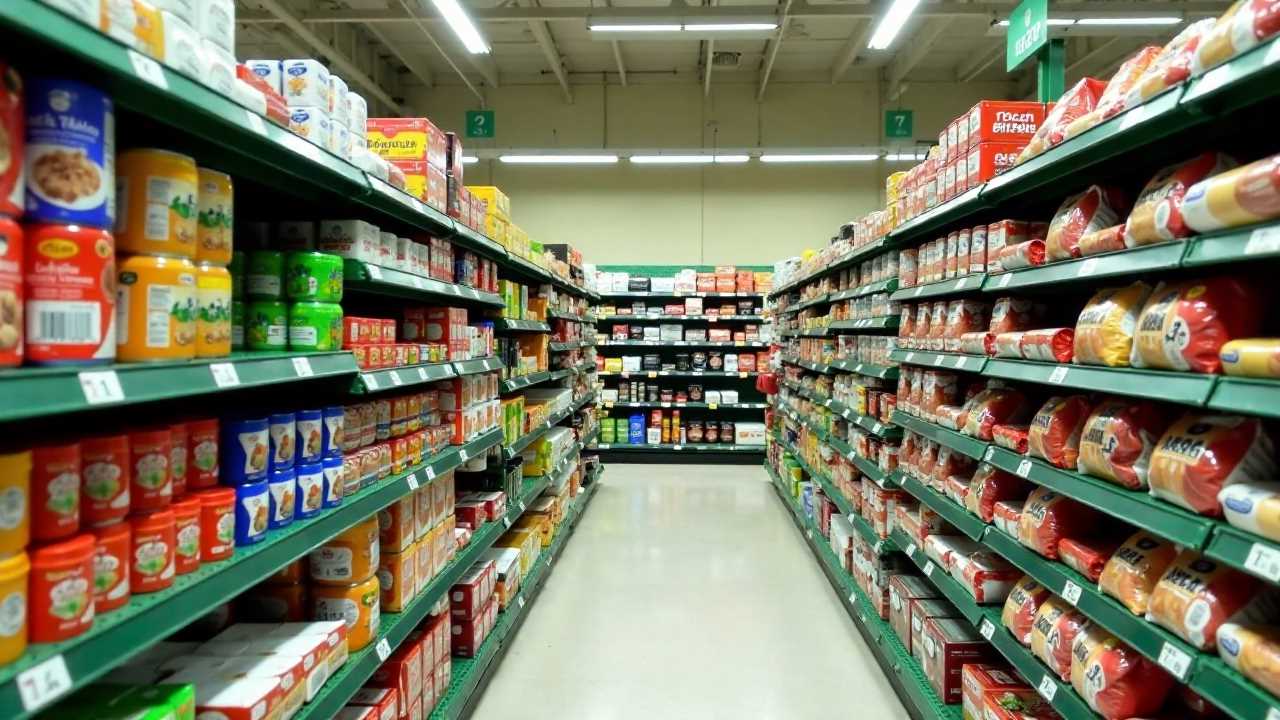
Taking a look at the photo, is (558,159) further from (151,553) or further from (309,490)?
(151,553)

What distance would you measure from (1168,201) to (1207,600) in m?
0.85

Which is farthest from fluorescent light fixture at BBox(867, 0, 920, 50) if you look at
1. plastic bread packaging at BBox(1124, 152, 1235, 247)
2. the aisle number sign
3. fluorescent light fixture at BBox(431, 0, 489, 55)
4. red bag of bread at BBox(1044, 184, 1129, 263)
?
plastic bread packaging at BBox(1124, 152, 1235, 247)

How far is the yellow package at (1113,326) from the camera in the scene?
1652 mm

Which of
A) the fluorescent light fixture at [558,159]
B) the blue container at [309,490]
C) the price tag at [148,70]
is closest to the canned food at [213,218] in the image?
the price tag at [148,70]

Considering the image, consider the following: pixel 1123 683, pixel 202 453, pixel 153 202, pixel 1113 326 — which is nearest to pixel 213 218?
pixel 153 202

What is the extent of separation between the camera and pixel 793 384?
646 cm

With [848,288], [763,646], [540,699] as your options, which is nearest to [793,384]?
[848,288]

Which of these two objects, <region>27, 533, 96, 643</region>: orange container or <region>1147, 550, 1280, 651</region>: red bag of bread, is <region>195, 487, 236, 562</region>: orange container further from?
<region>1147, 550, 1280, 651</region>: red bag of bread

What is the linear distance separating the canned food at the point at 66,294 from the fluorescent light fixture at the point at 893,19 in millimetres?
5559

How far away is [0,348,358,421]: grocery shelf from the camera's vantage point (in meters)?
0.85

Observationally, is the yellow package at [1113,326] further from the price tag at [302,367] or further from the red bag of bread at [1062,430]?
the price tag at [302,367]

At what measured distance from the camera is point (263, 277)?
5.56ft

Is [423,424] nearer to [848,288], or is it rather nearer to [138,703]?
[138,703]

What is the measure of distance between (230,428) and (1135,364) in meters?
2.14
